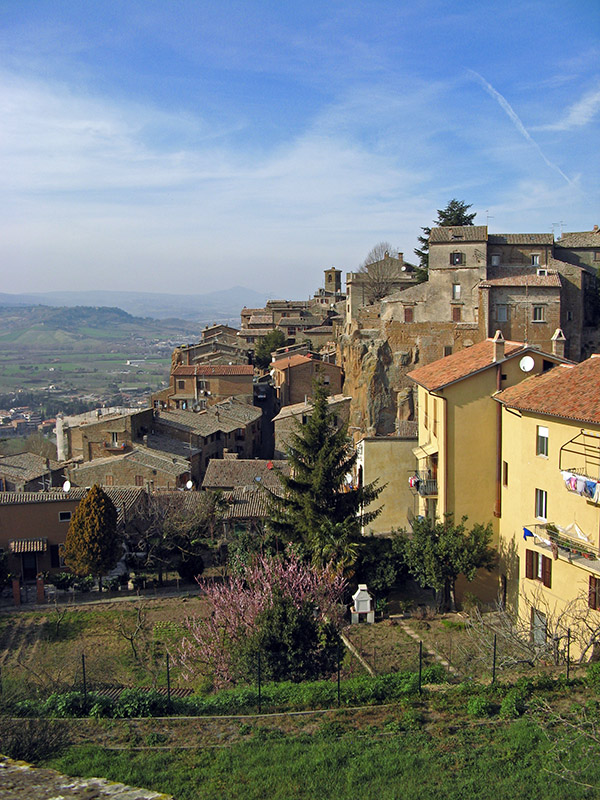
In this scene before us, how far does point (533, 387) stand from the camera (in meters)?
19.5

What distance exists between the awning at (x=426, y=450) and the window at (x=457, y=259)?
23.1m

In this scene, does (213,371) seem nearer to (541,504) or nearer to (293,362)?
(293,362)

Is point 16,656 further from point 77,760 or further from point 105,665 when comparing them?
point 77,760

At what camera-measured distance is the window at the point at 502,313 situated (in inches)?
1636

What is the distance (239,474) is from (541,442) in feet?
66.5

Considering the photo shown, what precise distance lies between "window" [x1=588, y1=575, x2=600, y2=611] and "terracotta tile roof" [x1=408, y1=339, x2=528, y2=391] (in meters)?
7.21

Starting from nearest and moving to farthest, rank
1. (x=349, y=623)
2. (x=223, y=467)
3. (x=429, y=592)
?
1. (x=349, y=623)
2. (x=429, y=592)
3. (x=223, y=467)

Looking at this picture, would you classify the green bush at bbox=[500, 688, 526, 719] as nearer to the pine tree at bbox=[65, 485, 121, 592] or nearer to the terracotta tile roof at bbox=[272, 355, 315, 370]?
the pine tree at bbox=[65, 485, 121, 592]

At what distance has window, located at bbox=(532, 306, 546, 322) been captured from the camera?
41.4 meters

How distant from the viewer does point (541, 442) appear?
18.3 m

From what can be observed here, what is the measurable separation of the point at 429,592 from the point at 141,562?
1179cm

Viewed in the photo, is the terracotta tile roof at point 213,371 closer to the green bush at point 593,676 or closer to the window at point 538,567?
the window at point 538,567

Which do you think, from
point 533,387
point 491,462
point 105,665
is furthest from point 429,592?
point 105,665

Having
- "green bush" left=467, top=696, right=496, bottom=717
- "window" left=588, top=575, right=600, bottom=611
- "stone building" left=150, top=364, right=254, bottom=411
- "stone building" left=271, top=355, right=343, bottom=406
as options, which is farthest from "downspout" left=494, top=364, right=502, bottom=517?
"stone building" left=150, top=364, right=254, bottom=411
